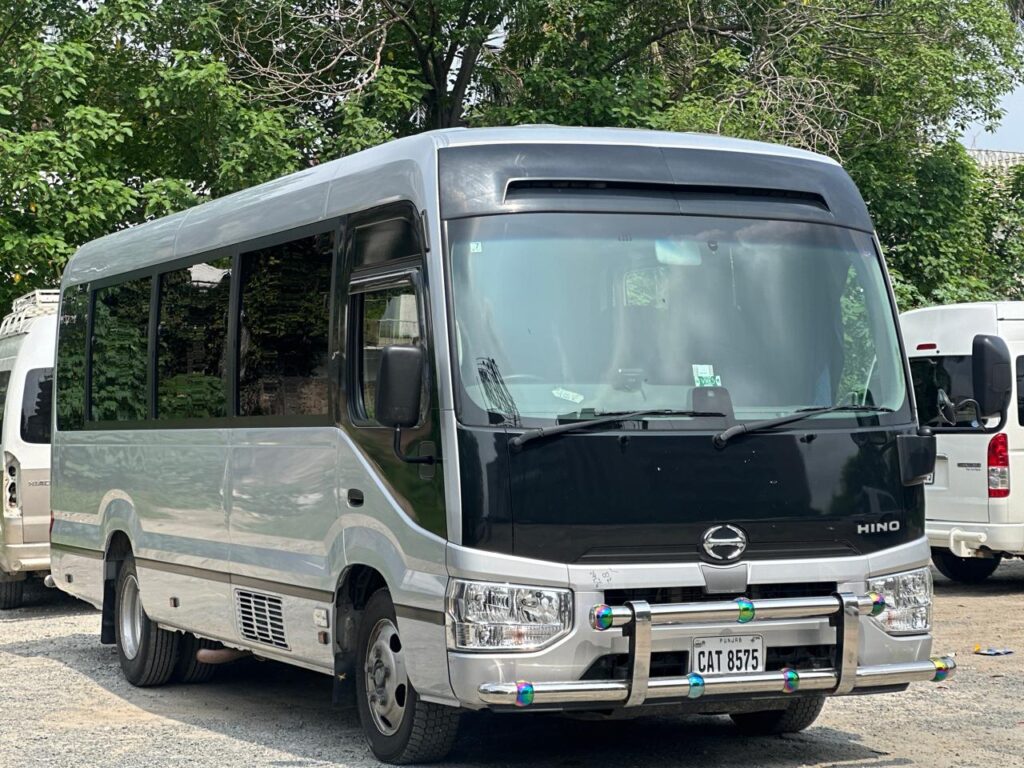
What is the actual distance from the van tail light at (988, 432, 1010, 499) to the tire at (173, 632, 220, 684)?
7443 millimetres

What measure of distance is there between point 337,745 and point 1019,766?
10.7 feet

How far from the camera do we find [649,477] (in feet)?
25.0

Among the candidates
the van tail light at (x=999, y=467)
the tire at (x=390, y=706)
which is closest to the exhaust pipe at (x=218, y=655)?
the tire at (x=390, y=706)

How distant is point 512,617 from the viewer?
290 inches

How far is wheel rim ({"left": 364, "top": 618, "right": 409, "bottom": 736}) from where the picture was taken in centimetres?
817

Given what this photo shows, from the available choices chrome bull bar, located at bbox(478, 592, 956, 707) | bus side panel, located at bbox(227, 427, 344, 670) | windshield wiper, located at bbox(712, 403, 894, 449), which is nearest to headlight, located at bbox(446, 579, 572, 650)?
chrome bull bar, located at bbox(478, 592, 956, 707)

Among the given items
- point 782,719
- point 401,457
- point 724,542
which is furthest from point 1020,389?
point 401,457

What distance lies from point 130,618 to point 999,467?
788 centimetres

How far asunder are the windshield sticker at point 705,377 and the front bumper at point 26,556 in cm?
970

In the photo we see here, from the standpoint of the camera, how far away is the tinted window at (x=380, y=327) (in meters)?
8.03

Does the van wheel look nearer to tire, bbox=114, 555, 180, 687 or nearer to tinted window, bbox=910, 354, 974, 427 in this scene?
tinted window, bbox=910, 354, 974, 427

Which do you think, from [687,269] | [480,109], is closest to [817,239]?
[687,269]

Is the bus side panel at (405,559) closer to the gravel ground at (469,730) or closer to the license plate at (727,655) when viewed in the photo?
the gravel ground at (469,730)

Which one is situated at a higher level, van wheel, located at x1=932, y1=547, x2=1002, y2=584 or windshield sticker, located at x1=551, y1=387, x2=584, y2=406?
windshield sticker, located at x1=551, y1=387, x2=584, y2=406
